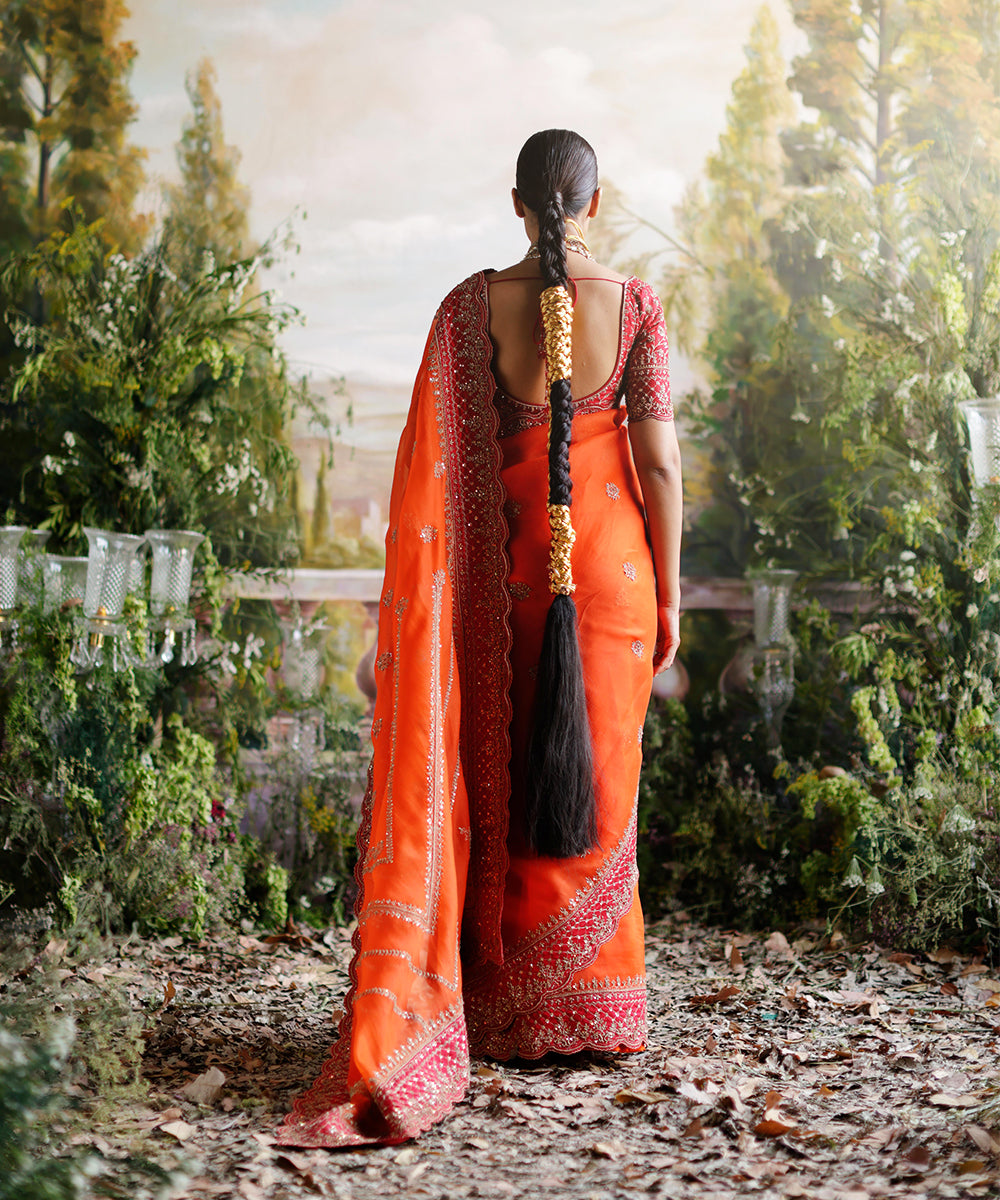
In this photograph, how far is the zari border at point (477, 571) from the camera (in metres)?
2.50

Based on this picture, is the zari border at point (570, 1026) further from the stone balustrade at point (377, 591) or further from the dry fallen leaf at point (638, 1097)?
the stone balustrade at point (377, 591)

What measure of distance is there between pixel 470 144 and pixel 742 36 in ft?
A: 4.20

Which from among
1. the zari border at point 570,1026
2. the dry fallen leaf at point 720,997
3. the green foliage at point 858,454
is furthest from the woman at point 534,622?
the green foliage at point 858,454

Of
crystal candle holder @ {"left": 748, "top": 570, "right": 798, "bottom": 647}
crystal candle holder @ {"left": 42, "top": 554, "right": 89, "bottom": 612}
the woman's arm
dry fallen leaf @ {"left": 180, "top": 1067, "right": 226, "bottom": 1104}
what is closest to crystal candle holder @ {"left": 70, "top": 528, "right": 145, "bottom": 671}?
crystal candle holder @ {"left": 42, "top": 554, "right": 89, "bottom": 612}

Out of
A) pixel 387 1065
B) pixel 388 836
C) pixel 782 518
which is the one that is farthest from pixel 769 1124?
pixel 782 518

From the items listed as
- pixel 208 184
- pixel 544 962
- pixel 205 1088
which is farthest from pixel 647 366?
pixel 208 184

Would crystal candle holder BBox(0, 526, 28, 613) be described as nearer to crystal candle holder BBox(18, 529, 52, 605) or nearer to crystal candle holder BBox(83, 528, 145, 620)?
crystal candle holder BBox(18, 529, 52, 605)

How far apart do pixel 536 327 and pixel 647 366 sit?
0.29 meters

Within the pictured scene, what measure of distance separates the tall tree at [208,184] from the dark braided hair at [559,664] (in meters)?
2.40

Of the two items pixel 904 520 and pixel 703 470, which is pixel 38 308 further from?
pixel 904 520

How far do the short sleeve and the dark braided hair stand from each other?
0.20 m

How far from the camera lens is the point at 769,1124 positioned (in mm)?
2066

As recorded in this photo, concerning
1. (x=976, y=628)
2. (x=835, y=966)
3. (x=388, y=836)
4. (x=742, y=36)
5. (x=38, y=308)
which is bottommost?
(x=835, y=966)

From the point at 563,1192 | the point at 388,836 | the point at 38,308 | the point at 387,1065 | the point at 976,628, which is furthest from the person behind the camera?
the point at 38,308
